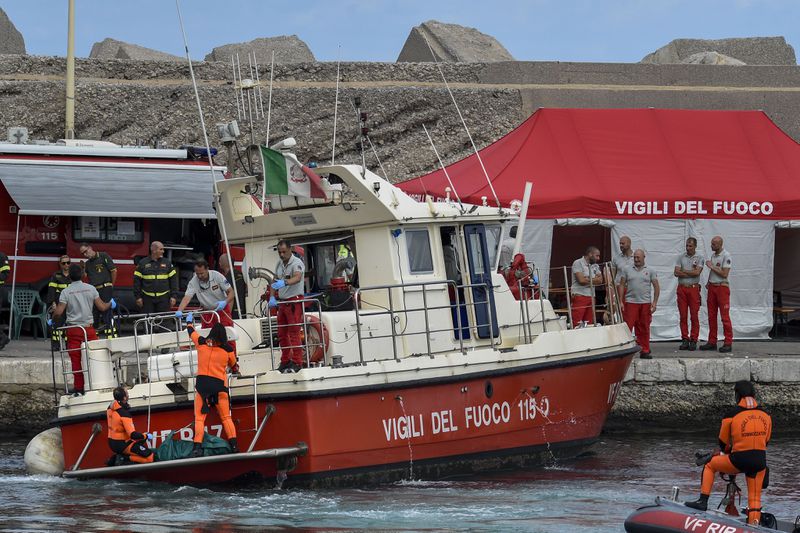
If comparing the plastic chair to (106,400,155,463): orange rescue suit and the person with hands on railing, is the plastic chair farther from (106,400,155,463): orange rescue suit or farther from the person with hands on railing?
(106,400,155,463): orange rescue suit

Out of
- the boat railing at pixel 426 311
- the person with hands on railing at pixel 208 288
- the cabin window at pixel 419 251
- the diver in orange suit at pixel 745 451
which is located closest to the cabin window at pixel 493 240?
the boat railing at pixel 426 311

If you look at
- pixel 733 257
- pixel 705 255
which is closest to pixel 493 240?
pixel 705 255

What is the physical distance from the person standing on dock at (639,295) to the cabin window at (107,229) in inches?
267

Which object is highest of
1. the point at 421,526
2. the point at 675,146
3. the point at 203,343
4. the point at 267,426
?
the point at 675,146

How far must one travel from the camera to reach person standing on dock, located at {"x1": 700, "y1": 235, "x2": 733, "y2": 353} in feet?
53.9

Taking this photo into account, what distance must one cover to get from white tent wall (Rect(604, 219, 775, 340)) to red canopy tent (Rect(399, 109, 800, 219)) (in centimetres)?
21

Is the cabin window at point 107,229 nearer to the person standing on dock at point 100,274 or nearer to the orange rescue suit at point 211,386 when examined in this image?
the person standing on dock at point 100,274

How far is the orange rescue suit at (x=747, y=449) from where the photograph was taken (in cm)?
956

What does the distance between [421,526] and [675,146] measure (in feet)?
33.3

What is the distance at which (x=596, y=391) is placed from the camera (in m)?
13.2

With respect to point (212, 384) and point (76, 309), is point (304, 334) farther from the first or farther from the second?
point (76, 309)

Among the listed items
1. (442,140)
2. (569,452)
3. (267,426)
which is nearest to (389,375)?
(267,426)

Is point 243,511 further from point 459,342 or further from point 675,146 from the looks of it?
point 675,146

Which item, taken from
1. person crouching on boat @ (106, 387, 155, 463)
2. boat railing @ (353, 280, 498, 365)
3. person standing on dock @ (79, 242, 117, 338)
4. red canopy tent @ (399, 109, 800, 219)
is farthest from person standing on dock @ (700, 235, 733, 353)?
person crouching on boat @ (106, 387, 155, 463)
